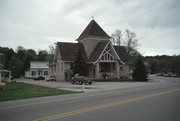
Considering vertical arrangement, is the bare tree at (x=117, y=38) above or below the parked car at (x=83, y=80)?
above

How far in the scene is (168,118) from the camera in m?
7.18

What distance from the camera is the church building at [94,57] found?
3878cm

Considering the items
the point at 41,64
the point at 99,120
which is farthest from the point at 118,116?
the point at 41,64

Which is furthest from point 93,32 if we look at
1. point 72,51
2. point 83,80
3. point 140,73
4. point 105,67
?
point 83,80

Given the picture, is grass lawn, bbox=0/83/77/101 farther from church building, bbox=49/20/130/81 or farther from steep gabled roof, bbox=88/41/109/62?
steep gabled roof, bbox=88/41/109/62

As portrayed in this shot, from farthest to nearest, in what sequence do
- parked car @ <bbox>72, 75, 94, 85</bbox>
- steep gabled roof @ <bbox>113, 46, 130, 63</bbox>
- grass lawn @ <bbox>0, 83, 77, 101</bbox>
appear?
steep gabled roof @ <bbox>113, 46, 130, 63</bbox>, parked car @ <bbox>72, 75, 94, 85</bbox>, grass lawn @ <bbox>0, 83, 77, 101</bbox>

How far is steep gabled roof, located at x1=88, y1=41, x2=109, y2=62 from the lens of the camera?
126 feet

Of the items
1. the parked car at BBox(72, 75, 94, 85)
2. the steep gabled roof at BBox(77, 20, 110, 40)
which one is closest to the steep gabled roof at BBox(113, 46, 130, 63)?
the steep gabled roof at BBox(77, 20, 110, 40)

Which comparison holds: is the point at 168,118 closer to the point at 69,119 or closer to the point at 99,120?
the point at 99,120

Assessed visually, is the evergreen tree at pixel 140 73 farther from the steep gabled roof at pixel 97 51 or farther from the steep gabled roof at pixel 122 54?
the steep gabled roof at pixel 97 51

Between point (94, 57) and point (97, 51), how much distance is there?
168 cm

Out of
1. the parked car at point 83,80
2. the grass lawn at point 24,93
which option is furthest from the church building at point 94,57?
the grass lawn at point 24,93

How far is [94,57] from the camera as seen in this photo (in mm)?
38969

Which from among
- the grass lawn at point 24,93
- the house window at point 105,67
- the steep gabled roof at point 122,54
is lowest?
the grass lawn at point 24,93
